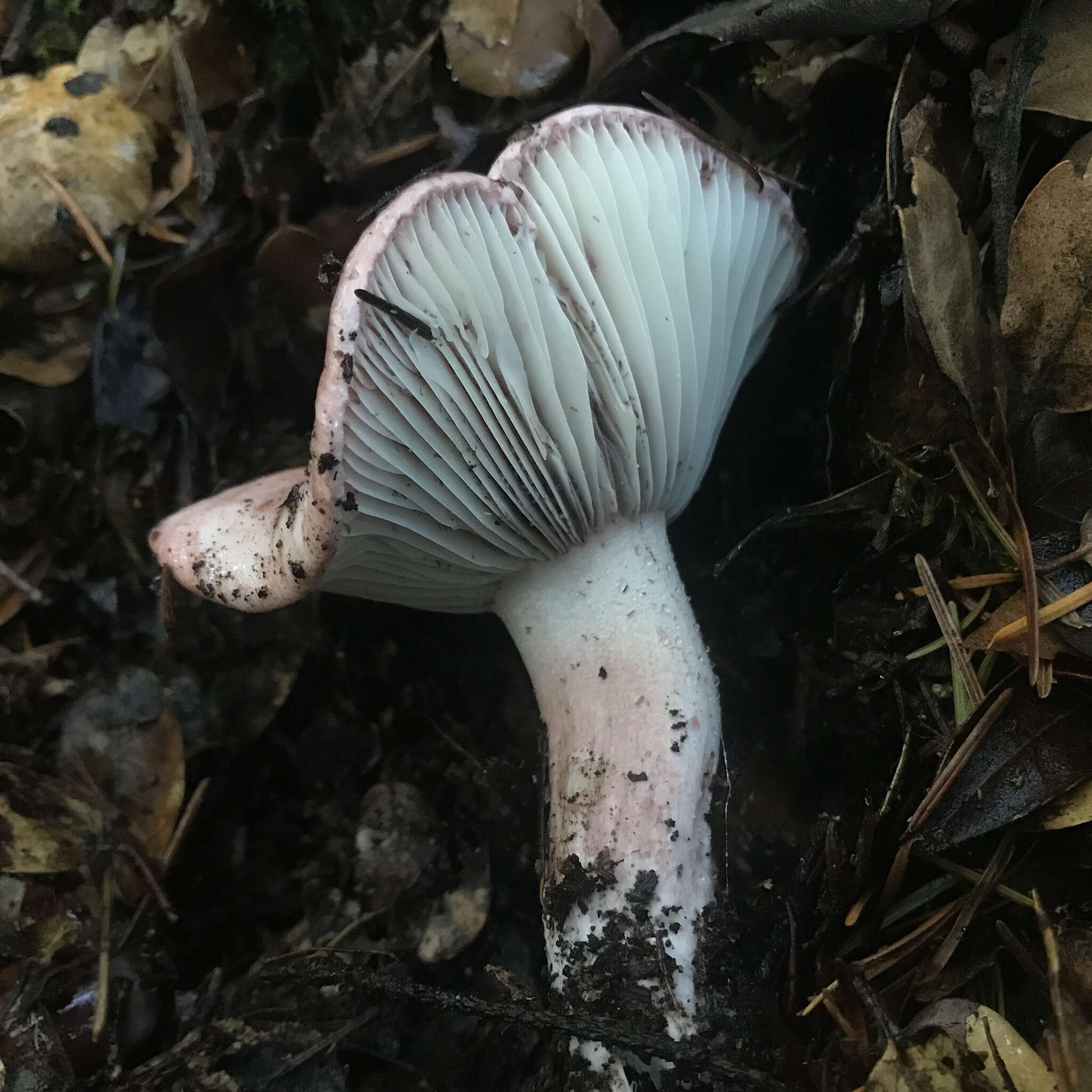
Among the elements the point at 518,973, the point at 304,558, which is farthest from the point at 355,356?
the point at 518,973

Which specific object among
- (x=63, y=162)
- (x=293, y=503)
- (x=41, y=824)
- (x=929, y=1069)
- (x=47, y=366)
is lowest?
(x=929, y=1069)

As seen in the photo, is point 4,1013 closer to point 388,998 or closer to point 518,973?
point 388,998

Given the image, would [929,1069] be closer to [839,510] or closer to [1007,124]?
[839,510]

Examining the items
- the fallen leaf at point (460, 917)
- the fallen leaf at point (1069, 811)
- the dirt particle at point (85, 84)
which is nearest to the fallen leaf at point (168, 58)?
the dirt particle at point (85, 84)

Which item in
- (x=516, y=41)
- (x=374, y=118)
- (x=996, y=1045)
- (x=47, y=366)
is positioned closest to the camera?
(x=996, y=1045)

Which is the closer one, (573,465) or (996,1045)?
(996,1045)

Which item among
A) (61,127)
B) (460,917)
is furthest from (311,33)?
(460,917)
